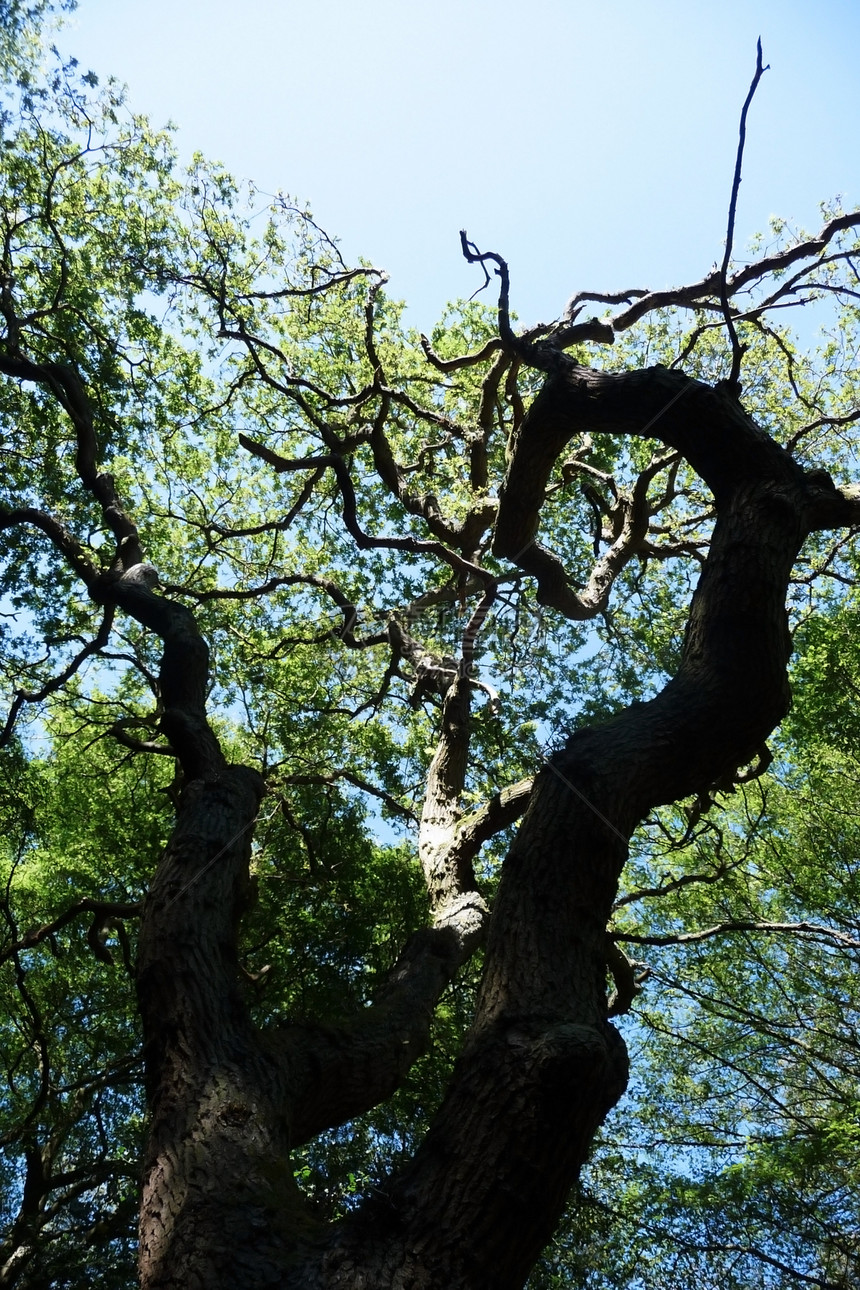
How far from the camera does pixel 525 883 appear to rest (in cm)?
320

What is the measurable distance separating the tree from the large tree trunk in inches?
0.5

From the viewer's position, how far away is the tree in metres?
2.88

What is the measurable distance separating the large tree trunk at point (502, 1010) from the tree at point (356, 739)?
0.01 metres

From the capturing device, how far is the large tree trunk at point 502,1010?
2.51 m

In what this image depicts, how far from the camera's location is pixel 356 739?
10.1 metres

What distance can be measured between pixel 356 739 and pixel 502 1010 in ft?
24.0

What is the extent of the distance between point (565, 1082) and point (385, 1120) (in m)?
5.82
